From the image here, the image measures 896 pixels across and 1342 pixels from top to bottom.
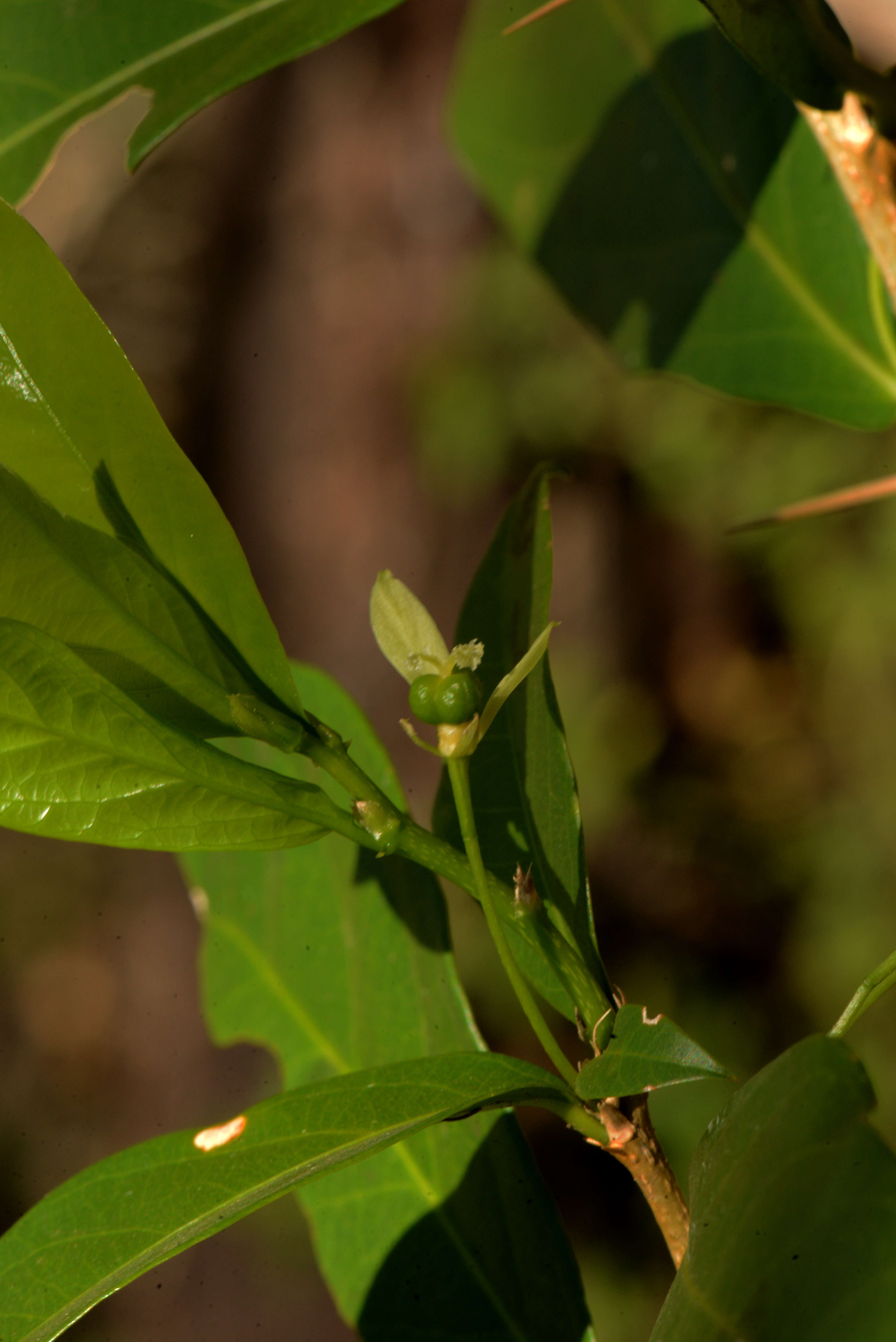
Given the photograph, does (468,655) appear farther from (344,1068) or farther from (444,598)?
(444,598)

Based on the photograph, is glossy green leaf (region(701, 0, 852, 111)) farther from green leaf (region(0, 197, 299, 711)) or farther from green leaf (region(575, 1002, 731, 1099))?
green leaf (region(575, 1002, 731, 1099))

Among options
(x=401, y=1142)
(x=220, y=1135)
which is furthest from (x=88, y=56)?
(x=401, y=1142)

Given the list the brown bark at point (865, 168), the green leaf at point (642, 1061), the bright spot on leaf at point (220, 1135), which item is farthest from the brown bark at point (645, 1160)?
the brown bark at point (865, 168)

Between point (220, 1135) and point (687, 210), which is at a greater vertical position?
point (687, 210)

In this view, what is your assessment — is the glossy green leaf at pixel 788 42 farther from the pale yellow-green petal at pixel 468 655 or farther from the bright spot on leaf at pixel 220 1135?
the bright spot on leaf at pixel 220 1135

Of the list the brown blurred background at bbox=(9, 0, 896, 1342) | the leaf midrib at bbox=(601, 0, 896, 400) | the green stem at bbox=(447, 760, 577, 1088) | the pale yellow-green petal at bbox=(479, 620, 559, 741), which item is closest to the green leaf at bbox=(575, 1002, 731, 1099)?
the green stem at bbox=(447, 760, 577, 1088)

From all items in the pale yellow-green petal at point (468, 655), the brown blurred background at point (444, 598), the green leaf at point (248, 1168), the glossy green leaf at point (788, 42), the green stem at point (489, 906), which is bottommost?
the brown blurred background at point (444, 598)
